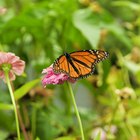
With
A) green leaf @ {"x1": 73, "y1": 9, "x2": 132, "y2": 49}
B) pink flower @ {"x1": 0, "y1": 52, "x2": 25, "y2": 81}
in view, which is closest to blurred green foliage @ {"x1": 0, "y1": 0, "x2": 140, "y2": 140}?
green leaf @ {"x1": 73, "y1": 9, "x2": 132, "y2": 49}

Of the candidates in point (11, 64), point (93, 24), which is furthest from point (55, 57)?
point (11, 64)

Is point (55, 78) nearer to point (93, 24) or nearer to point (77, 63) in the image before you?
point (77, 63)

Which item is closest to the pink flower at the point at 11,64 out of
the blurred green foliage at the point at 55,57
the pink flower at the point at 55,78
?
the pink flower at the point at 55,78

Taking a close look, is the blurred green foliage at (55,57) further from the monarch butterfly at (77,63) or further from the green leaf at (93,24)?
the monarch butterfly at (77,63)

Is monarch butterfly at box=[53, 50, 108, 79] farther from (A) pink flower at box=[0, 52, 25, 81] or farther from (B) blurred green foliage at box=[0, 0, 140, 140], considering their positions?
(B) blurred green foliage at box=[0, 0, 140, 140]

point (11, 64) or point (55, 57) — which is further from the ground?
point (55, 57)

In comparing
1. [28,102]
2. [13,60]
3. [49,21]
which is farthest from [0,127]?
[13,60]
